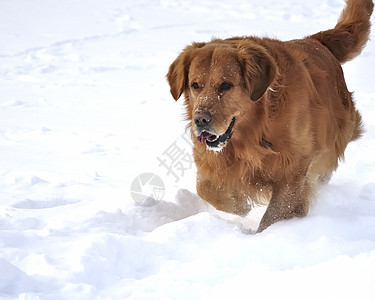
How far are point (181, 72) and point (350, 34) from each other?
6.73ft

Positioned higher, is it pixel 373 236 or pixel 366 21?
pixel 366 21

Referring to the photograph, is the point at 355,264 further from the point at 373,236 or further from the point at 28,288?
the point at 28,288

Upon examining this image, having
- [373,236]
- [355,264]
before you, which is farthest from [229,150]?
[355,264]

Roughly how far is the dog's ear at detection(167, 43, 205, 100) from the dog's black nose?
558 millimetres

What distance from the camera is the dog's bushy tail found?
504cm

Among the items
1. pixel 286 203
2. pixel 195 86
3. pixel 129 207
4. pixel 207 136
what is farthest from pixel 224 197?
pixel 195 86

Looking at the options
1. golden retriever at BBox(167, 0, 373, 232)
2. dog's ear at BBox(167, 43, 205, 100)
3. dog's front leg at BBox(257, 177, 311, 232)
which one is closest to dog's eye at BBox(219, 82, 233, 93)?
golden retriever at BBox(167, 0, 373, 232)

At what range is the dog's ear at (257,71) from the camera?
348 centimetres

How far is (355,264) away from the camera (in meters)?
2.57

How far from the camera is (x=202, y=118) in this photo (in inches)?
130

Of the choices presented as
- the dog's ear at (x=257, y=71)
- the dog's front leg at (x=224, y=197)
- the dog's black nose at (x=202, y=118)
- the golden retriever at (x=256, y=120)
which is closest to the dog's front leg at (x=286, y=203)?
the golden retriever at (x=256, y=120)

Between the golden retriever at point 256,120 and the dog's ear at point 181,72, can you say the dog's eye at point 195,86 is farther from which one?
the dog's ear at point 181,72

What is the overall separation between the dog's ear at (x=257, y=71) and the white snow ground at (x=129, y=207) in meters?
0.87

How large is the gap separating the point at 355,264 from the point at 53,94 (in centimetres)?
704
